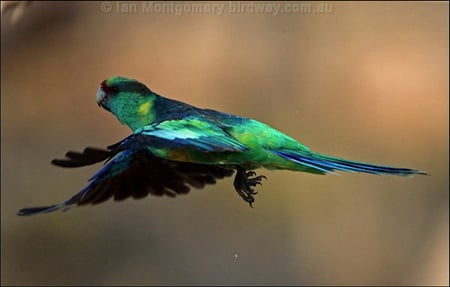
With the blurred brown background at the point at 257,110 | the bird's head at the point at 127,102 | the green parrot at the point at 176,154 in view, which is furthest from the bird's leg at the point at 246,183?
the blurred brown background at the point at 257,110

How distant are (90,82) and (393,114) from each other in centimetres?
109

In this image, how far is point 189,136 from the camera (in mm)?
632

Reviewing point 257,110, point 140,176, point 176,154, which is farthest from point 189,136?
point 257,110

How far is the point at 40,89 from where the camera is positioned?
1.41 m

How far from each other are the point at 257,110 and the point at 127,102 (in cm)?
52

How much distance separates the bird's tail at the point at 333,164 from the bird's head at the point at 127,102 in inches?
5.6

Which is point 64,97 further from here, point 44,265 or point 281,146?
point 44,265

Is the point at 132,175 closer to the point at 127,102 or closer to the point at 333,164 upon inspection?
the point at 127,102

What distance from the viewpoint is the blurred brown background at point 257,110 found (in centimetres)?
137

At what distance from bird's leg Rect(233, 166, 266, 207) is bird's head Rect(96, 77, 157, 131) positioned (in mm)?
118

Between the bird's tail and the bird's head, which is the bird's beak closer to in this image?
the bird's head

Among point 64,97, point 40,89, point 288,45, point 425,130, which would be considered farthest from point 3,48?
point 425,130

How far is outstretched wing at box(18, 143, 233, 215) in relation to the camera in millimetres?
636

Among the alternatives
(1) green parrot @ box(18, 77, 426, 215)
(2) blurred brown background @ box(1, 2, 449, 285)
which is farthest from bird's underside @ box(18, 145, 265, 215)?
(2) blurred brown background @ box(1, 2, 449, 285)
